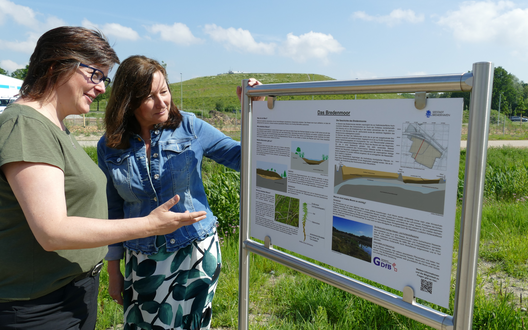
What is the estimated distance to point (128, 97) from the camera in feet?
6.21

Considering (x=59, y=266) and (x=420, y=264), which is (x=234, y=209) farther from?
(x=420, y=264)

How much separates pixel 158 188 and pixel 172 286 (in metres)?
0.54

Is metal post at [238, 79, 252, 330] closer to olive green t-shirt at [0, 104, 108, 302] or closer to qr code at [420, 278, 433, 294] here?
olive green t-shirt at [0, 104, 108, 302]

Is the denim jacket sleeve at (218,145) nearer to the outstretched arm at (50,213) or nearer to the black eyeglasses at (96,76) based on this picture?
the black eyeglasses at (96,76)

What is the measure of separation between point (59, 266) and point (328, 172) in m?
1.18

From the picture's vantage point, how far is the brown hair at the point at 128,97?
6.14 feet

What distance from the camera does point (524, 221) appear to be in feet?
16.0

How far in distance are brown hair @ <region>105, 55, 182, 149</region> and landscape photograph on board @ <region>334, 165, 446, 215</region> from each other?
1.02 m

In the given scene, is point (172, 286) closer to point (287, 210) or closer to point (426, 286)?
point (287, 210)

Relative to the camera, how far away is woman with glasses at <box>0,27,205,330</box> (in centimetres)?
124

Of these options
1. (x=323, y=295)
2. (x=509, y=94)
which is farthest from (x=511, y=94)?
(x=323, y=295)

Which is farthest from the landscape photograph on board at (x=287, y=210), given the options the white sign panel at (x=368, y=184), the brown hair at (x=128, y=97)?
the brown hair at (x=128, y=97)

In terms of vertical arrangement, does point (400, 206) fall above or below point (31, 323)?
above

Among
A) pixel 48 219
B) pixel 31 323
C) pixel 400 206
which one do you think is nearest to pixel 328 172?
pixel 400 206
